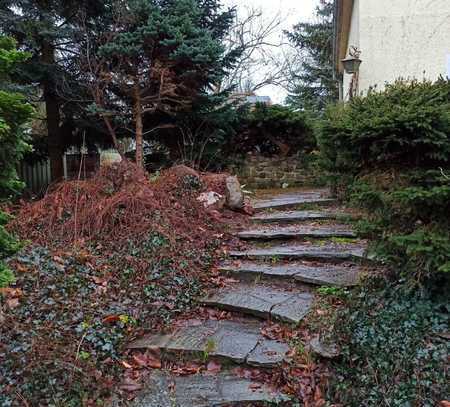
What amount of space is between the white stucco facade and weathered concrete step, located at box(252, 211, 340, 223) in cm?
217

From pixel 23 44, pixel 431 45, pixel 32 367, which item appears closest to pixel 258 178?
pixel 431 45

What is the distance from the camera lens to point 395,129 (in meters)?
Answer: 2.47

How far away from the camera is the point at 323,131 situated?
2996mm

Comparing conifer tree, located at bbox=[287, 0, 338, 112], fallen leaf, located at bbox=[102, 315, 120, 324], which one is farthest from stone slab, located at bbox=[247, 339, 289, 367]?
conifer tree, located at bbox=[287, 0, 338, 112]

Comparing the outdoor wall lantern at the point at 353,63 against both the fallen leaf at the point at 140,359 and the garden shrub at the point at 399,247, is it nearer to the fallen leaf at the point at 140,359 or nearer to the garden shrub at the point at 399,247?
the garden shrub at the point at 399,247

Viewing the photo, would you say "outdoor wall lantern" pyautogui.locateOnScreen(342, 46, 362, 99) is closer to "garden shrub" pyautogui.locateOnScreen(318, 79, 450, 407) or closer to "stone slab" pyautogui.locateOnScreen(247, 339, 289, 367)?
"garden shrub" pyautogui.locateOnScreen(318, 79, 450, 407)

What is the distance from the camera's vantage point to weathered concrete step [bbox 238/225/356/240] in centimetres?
410

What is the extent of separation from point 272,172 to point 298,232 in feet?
13.5

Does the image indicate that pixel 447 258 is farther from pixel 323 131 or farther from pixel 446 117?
pixel 323 131

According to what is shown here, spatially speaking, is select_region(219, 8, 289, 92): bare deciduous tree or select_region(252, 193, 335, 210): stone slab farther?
select_region(219, 8, 289, 92): bare deciduous tree

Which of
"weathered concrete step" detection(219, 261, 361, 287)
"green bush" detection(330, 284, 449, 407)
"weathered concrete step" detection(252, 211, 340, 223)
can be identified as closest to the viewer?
"green bush" detection(330, 284, 449, 407)

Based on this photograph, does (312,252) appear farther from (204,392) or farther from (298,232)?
(204,392)

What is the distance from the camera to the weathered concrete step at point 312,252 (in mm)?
3538

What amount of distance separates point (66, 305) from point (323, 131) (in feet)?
7.64
